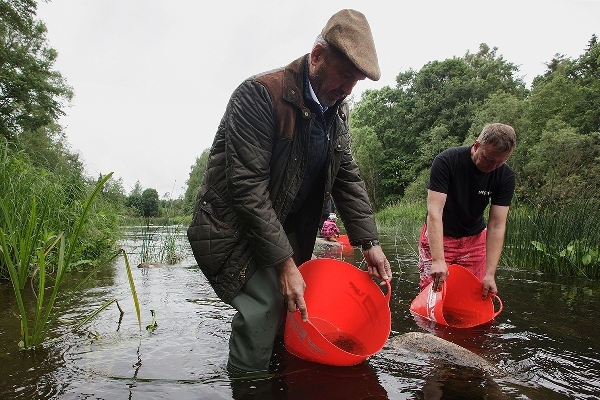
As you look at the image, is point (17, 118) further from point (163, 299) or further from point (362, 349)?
point (362, 349)

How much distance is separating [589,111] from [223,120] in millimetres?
24479

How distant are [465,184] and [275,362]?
1.92 metres

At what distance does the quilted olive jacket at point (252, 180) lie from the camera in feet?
5.85

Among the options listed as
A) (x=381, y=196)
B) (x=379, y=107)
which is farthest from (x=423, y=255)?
(x=379, y=107)

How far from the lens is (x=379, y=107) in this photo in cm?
4534

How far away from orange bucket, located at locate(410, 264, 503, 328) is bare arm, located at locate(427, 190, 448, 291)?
22cm

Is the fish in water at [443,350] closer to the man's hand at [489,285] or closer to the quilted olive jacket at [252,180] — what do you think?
the man's hand at [489,285]

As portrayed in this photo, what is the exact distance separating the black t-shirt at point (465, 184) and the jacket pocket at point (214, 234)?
5.89 ft

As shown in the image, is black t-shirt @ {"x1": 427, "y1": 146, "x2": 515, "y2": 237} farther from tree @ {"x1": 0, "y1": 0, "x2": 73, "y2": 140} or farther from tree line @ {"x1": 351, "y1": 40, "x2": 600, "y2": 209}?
tree line @ {"x1": 351, "y1": 40, "x2": 600, "y2": 209}

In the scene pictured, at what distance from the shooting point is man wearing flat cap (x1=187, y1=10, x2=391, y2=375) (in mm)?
1778

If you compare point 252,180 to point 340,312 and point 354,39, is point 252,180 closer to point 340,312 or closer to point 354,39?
point 354,39

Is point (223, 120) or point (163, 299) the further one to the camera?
point (163, 299)

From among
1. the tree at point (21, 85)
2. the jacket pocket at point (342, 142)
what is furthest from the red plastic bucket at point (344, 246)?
the tree at point (21, 85)

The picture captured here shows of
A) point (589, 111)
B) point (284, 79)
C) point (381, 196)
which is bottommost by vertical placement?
point (284, 79)
